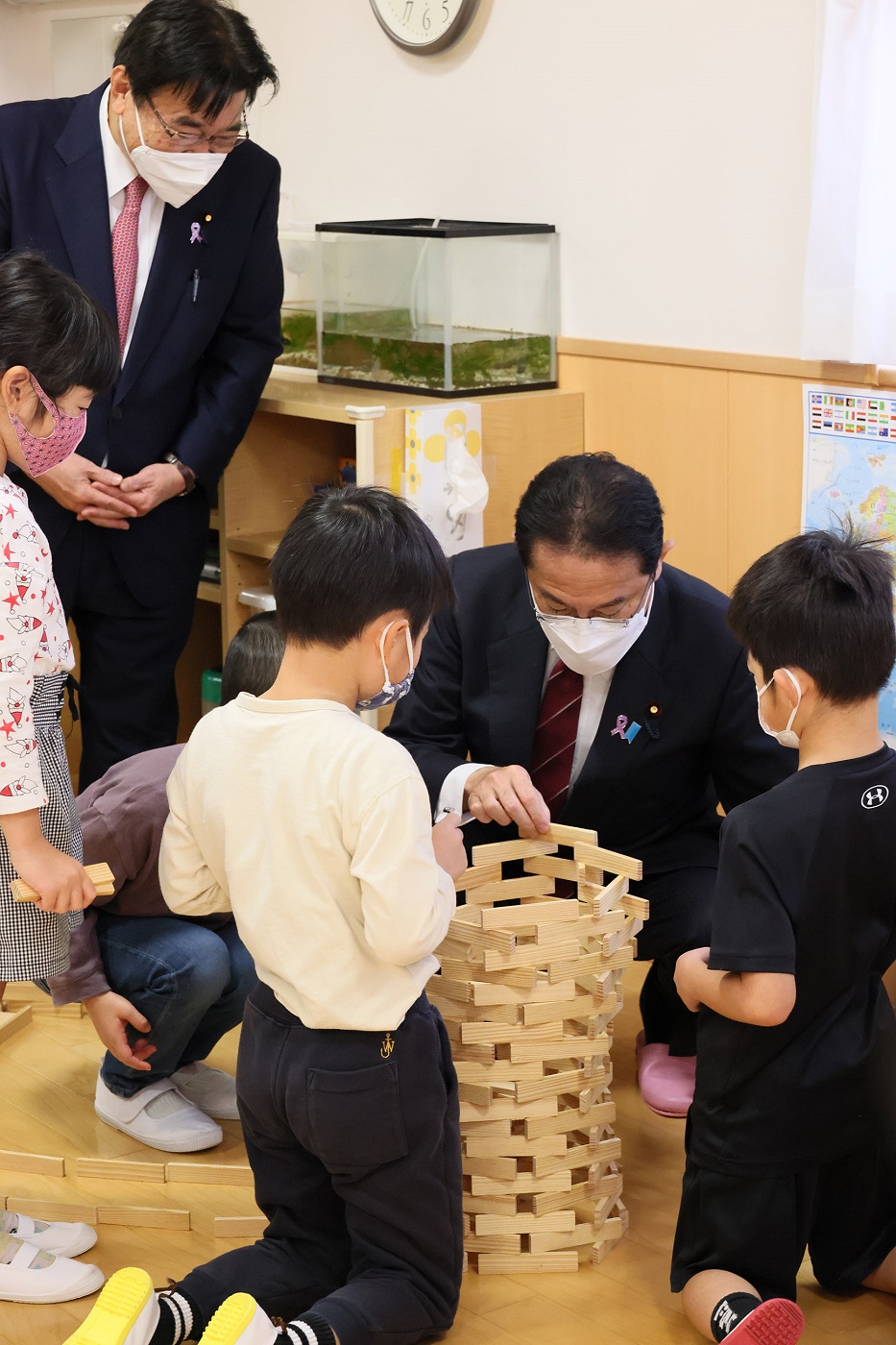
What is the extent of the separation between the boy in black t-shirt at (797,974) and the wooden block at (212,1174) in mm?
604

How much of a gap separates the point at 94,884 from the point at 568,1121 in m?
0.62

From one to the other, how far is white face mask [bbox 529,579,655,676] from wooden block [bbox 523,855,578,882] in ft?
0.89

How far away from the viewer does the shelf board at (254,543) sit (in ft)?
9.49

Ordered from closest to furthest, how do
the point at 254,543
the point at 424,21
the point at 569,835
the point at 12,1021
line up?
1. the point at 569,835
2. the point at 12,1021
3. the point at 254,543
4. the point at 424,21

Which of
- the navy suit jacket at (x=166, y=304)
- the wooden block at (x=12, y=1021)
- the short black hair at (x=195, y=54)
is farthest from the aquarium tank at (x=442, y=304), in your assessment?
the wooden block at (x=12, y=1021)

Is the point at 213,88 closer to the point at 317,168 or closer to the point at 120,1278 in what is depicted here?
the point at 317,168

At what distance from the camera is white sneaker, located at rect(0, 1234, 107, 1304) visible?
168 centimetres

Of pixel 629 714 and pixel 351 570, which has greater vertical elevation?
pixel 351 570

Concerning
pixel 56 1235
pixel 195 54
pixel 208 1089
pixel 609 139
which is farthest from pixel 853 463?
pixel 56 1235

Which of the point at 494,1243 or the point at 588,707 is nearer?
the point at 494,1243

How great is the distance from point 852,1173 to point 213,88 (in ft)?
5.59

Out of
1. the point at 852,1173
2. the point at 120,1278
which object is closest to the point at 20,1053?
the point at 120,1278

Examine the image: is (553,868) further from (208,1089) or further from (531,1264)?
(208,1089)

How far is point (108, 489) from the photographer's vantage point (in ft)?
7.99
